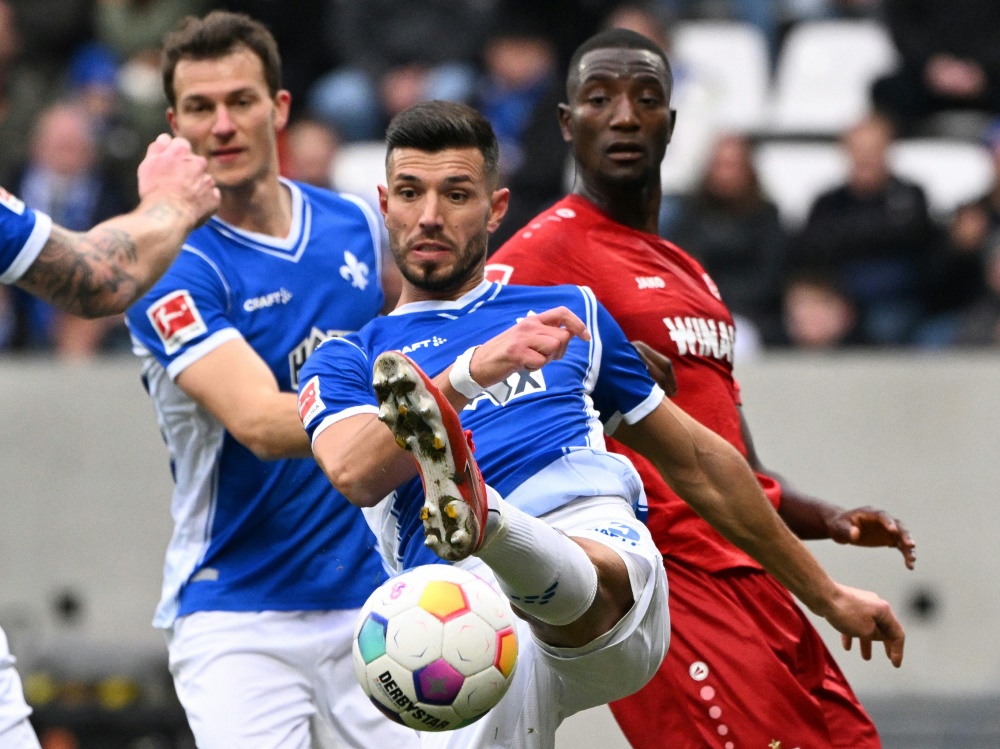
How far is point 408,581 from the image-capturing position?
3.99m

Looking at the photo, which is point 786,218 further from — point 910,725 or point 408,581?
point 408,581

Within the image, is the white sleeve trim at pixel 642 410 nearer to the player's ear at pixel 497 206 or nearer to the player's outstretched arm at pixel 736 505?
the player's outstretched arm at pixel 736 505

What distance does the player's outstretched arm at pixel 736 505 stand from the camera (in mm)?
4816

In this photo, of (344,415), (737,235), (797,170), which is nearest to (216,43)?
(344,415)

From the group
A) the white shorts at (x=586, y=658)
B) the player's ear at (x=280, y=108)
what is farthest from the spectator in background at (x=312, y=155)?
the white shorts at (x=586, y=658)

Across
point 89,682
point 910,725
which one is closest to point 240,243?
point 89,682

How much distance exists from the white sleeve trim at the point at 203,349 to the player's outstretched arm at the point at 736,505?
1248 millimetres

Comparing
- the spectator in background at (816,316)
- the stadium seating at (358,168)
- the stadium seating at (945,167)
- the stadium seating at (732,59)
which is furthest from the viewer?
the stadium seating at (732,59)

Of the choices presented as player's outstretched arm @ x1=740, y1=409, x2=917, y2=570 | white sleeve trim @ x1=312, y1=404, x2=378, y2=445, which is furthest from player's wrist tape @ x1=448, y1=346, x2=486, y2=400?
player's outstretched arm @ x1=740, y1=409, x2=917, y2=570

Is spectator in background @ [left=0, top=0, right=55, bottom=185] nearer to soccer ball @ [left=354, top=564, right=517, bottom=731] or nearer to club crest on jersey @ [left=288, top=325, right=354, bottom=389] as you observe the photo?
club crest on jersey @ [left=288, top=325, right=354, bottom=389]

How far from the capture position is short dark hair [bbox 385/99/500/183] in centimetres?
466

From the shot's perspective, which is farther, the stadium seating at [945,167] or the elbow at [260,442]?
the stadium seating at [945,167]

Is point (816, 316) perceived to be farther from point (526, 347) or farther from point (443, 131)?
point (526, 347)

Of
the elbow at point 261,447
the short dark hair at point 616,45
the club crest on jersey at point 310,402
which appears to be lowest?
the elbow at point 261,447
